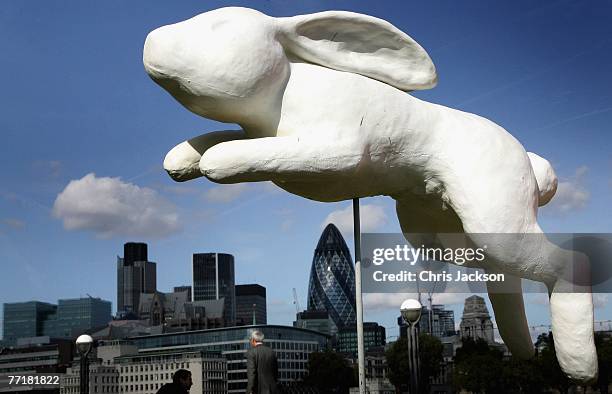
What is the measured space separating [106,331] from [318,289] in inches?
2029

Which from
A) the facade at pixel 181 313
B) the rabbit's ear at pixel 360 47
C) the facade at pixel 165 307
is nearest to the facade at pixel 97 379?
the facade at pixel 181 313

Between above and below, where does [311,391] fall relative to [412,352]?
below

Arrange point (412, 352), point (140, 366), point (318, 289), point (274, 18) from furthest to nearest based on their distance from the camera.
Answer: point (318, 289)
point (140, 366)
point (412, 352)
point (274, 18)

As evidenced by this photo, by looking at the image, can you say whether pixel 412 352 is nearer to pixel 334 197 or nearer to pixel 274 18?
pixel 334 197

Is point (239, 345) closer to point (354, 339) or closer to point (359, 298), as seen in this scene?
point (354, 339)

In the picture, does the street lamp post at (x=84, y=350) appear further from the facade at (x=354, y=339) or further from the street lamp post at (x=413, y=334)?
the facade at (x=354, y=339)

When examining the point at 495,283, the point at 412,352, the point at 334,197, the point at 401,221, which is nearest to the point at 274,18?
the point at 334,197

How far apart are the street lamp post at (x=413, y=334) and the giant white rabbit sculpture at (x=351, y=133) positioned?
188cm

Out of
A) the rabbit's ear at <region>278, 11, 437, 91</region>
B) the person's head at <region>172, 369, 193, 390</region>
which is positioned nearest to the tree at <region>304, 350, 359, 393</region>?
the person's head at <region>172, 369, 193, 390</region>

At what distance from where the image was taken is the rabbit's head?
215 inches

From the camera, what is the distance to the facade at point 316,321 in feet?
456

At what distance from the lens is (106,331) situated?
130 metres

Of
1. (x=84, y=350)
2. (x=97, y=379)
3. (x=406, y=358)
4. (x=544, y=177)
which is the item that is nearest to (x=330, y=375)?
(x=406, y=358)

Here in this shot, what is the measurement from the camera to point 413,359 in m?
8.36
